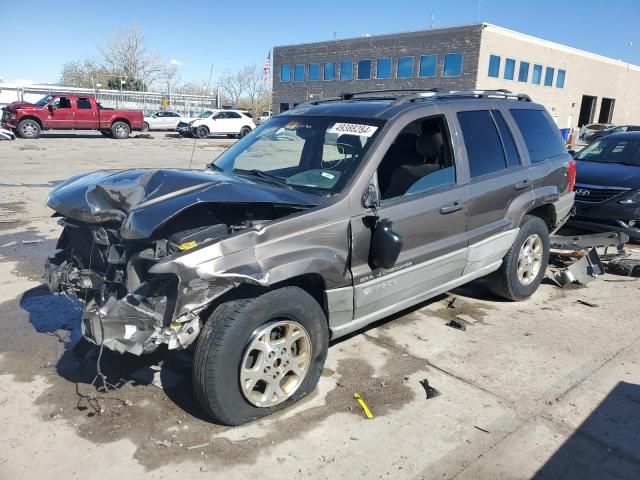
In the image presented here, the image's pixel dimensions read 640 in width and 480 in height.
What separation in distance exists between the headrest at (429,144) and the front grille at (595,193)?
159 inches

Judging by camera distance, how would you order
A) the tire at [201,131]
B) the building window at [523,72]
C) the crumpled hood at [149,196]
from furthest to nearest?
the building window at [523,72], the tire at [201,131], the crumpled hood at [149,196]

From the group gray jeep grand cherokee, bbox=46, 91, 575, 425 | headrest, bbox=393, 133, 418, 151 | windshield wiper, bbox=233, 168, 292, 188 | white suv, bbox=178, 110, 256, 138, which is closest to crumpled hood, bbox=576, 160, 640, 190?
gray jeep grand cherokee, bbox=46, 91, 575, 425

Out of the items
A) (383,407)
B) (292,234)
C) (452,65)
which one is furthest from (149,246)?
(452,65)

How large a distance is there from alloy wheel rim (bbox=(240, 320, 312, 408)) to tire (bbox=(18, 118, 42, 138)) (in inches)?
987

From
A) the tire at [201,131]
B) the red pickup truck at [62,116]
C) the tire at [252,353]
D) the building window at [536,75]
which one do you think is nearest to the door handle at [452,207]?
the tire at [252,353]

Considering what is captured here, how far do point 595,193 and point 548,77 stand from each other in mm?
48024

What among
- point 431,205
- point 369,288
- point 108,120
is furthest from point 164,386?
point 108,120

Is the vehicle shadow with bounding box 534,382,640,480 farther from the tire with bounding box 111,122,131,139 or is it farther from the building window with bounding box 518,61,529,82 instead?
the building window with bounding box 518,61,529,82

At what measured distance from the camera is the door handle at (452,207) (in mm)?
3975

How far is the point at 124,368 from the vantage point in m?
3.73

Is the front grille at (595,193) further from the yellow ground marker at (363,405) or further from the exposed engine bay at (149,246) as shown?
the exposed engine bay at (149,246)

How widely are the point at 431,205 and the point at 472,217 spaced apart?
0.59 meters

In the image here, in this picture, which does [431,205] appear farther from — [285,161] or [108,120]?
[108,120]

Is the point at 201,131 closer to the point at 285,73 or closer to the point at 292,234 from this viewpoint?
the point at 292,234
